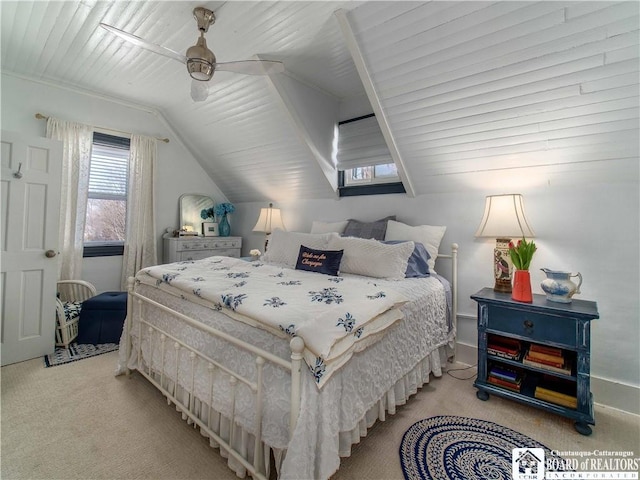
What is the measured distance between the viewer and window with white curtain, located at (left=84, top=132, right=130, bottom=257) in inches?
137

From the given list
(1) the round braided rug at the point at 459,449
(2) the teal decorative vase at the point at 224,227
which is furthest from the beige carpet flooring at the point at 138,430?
(2) the teal decorative vase at the point at 224,227

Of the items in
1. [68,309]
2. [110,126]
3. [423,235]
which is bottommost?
[68,309]

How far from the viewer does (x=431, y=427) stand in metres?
1.70

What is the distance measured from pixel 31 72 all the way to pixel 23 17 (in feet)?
3.43

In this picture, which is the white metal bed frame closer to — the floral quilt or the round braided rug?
the floral quilt

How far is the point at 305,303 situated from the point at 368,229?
5.46 ft

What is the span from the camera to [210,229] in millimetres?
4453

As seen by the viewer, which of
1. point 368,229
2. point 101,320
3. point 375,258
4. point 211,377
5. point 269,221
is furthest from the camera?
point 269,221

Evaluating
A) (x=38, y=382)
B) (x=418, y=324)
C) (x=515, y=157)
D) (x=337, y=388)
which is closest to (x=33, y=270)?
(x=38, y=382)

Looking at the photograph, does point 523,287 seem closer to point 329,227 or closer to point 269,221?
point 329,227

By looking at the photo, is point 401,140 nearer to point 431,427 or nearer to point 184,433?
point 431,427

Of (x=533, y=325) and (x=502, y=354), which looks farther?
(x=502, y=354)

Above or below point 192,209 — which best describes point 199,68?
above

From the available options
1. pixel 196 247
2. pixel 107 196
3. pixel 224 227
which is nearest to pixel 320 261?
pixel 196 247
